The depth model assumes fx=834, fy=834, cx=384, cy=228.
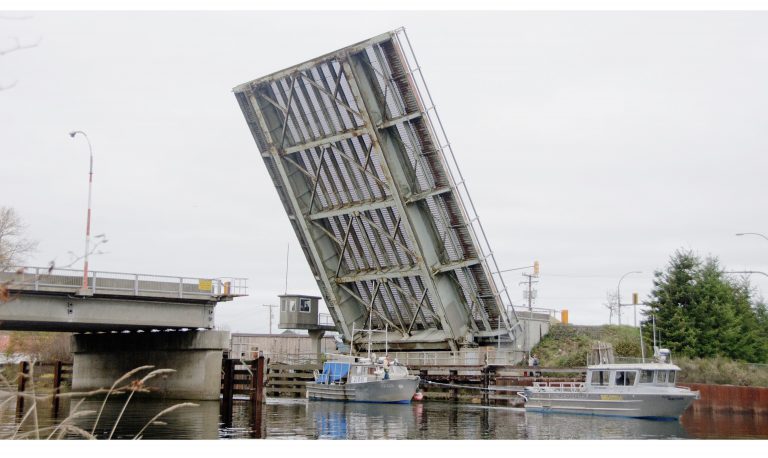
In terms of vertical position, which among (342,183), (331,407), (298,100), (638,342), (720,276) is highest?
(298,100)

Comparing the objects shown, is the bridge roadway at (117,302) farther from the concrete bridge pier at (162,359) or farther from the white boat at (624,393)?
the white boat at (624,393)

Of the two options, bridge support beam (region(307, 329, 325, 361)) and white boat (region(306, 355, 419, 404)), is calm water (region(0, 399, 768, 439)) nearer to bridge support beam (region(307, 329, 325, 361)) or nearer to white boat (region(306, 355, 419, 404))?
white boat (region(306, 355, 419, 404))

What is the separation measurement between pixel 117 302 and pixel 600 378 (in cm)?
1664

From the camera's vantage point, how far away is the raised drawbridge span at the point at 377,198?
28.5 meters

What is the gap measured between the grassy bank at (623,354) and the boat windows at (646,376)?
8.95 ft

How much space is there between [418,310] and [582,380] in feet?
22.3

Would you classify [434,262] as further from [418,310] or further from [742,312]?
[742,312]

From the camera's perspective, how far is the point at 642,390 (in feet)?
83.8

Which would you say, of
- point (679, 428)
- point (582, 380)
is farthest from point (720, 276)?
point (679, 428)

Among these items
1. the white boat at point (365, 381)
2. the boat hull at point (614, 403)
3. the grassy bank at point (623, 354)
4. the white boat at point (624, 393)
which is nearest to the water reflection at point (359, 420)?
the white boat at point (365, 381)

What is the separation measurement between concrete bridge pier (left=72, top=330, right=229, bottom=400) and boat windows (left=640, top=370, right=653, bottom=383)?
15081 mm

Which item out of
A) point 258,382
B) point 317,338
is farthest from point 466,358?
point 317,338

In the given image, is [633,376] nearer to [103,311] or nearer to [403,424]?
[403,424]

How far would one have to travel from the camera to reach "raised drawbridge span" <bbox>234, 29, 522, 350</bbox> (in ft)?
93.5
